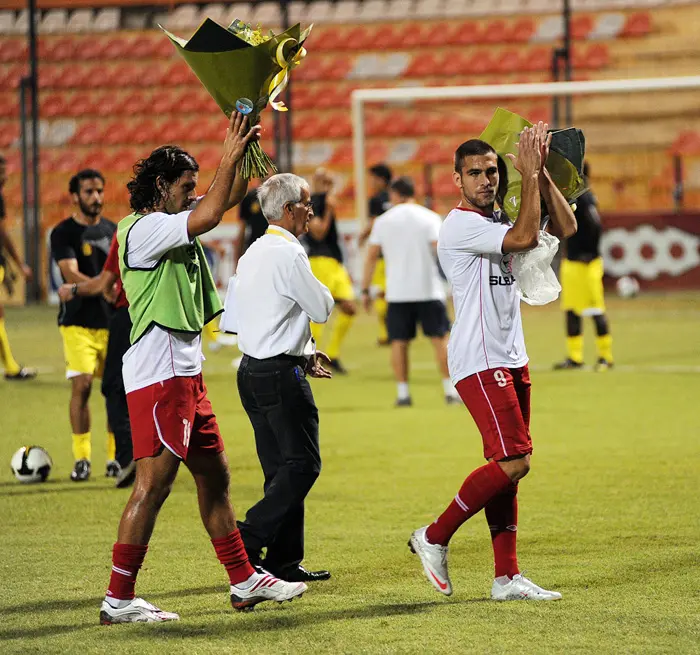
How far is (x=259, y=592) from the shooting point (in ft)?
17.9

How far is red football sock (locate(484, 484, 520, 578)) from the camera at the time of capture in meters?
5.52

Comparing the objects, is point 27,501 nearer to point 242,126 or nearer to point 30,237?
point 242,126

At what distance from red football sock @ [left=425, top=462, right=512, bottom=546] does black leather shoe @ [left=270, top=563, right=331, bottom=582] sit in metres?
0.67

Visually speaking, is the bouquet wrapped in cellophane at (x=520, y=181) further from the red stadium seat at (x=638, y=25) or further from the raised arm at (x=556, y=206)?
the red stadium seat at (x=638, y=25)

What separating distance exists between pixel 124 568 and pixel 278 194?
1784 mm

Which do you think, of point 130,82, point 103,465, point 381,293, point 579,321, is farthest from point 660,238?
point 103,465

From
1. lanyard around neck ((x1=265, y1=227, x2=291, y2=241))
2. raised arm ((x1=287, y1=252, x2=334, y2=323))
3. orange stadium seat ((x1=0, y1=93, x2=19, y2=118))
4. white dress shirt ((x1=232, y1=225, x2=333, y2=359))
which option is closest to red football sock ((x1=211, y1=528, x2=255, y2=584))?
white dress shirt ((x1=232, y1=225, x2=333, y2=359))

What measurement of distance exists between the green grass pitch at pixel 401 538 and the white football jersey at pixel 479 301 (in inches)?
40.9

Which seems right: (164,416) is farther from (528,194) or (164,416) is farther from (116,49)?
(116,49)

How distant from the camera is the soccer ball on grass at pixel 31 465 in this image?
8.52 meters

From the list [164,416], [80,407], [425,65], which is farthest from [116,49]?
[164,416]

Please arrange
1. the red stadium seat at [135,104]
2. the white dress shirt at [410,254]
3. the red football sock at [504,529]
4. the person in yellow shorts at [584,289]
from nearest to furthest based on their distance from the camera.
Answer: the red football sock at [504,529], the white dress shirt at [410,254], the person in yellow shorts at [584,289], the red stadium seat at [135,104]

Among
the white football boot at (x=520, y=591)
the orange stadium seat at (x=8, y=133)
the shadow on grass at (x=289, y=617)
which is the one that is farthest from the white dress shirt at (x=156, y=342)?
the orange stadium seat at (x=8, y=133)

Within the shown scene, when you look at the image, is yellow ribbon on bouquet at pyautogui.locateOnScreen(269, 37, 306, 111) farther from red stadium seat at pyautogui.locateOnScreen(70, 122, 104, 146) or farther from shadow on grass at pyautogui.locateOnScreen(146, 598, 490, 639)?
red stadium seat at pyautogui.locateOnScreen(70, 122, 104, 146)
